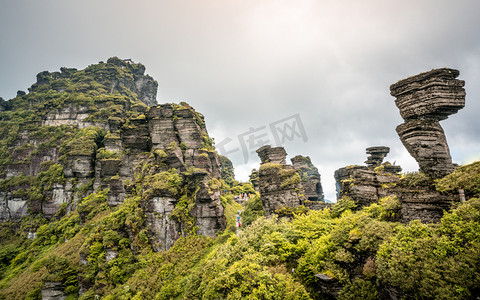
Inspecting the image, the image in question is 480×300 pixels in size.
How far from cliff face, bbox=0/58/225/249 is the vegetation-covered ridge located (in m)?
3.20

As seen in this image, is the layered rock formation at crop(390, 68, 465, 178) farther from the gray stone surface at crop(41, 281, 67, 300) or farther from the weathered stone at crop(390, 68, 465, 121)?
the gray stone surface at crop(41, 281, 67, 300)

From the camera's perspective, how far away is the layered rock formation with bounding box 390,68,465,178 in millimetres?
10109

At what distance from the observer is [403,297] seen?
7055 mm

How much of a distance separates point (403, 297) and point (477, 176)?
5904 millimetres

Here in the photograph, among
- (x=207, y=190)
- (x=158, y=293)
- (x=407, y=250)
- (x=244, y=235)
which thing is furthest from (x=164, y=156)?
(x=407, y=250)

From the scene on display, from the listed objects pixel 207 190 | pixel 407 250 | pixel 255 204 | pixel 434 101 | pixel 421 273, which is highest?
pixel 434 101

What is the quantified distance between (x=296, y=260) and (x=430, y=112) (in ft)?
38.5

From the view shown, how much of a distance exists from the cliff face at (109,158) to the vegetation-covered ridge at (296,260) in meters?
3.20

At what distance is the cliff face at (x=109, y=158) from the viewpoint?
26.8m

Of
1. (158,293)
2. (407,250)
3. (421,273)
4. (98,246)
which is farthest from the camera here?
(98,246)

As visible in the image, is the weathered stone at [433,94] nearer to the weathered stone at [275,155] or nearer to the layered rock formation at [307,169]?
the weathered stone at [275,155]

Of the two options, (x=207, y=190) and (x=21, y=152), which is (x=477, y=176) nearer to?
(x=207, y=190)

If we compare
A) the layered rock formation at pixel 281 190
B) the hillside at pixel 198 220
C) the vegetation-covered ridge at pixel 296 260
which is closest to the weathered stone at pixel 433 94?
the hillside at pixel 198 220

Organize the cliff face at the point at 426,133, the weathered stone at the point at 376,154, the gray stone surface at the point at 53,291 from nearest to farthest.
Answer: the cliff face at the point at 426,133 → the gray stone surface at the point at 53,291 → the weathered stone at the point at 376,154
